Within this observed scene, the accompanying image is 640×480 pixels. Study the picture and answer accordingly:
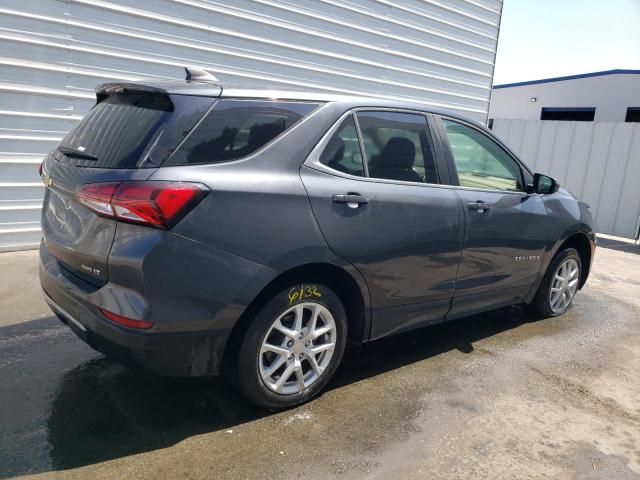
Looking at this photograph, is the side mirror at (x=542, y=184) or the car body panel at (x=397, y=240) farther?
the side mirror at (x=542, y=184)

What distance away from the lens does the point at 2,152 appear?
17.7 feet

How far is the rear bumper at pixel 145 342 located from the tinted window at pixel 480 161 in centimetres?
204

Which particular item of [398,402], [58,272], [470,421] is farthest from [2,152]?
[470,421]

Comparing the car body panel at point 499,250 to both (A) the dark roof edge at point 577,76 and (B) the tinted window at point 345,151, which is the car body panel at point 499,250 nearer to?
(B) the tinted window at point 345,151

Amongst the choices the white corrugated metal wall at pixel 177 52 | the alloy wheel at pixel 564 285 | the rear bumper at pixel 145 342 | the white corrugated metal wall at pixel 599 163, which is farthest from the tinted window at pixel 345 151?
the white corrugated metal wall at pixel 599 163

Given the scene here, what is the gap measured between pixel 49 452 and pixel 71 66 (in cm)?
438

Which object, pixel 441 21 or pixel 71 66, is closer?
pixel 71 66

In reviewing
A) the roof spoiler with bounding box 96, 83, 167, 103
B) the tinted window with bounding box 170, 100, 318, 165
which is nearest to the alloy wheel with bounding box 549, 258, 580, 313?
the tinted window with bounding box 170, 100, 318, 165

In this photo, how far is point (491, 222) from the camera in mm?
3721

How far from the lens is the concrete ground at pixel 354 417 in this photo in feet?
8.21

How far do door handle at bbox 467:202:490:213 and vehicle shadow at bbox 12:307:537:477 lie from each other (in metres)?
1.13

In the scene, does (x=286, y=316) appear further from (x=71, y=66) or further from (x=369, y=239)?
(x=71, y=66)

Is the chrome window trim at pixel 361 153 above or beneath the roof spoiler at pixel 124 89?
beneath

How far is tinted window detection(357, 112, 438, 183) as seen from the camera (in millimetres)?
3139
